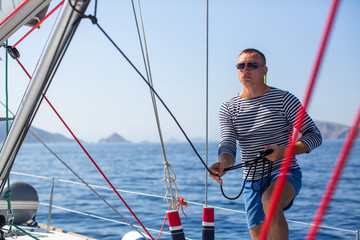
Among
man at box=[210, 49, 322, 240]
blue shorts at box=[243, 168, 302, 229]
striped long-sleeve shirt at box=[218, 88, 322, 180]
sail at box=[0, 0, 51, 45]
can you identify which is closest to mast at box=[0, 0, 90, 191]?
sail at box=[0, 0, 51, 45]

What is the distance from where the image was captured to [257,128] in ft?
8.84

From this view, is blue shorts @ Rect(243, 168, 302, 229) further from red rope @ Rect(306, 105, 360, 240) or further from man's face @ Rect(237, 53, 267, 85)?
red rope @ Rect(306, 105, 360, 240)

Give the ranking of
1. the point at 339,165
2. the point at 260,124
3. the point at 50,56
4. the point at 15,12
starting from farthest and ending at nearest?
the point at 260,124 → the point at 15,12 → the point at 50,56 → the point at 339,165

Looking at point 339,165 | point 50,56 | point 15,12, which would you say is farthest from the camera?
point 15,12

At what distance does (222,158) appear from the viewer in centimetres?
262

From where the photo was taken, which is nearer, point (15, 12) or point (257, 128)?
point (15, 12)

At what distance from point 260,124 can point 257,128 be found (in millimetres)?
28

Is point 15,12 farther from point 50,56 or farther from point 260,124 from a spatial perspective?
point 260,124

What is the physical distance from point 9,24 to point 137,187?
19.9 meters

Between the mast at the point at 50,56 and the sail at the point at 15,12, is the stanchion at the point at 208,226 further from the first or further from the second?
the sail at the point at 15,12

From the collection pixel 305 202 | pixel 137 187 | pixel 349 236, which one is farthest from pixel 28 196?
pixel 137 187

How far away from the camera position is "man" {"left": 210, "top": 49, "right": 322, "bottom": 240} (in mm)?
2574

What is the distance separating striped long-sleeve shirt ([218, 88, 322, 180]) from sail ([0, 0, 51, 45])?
1173 mm

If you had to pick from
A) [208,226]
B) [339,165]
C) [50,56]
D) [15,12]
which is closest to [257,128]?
[208,226]
